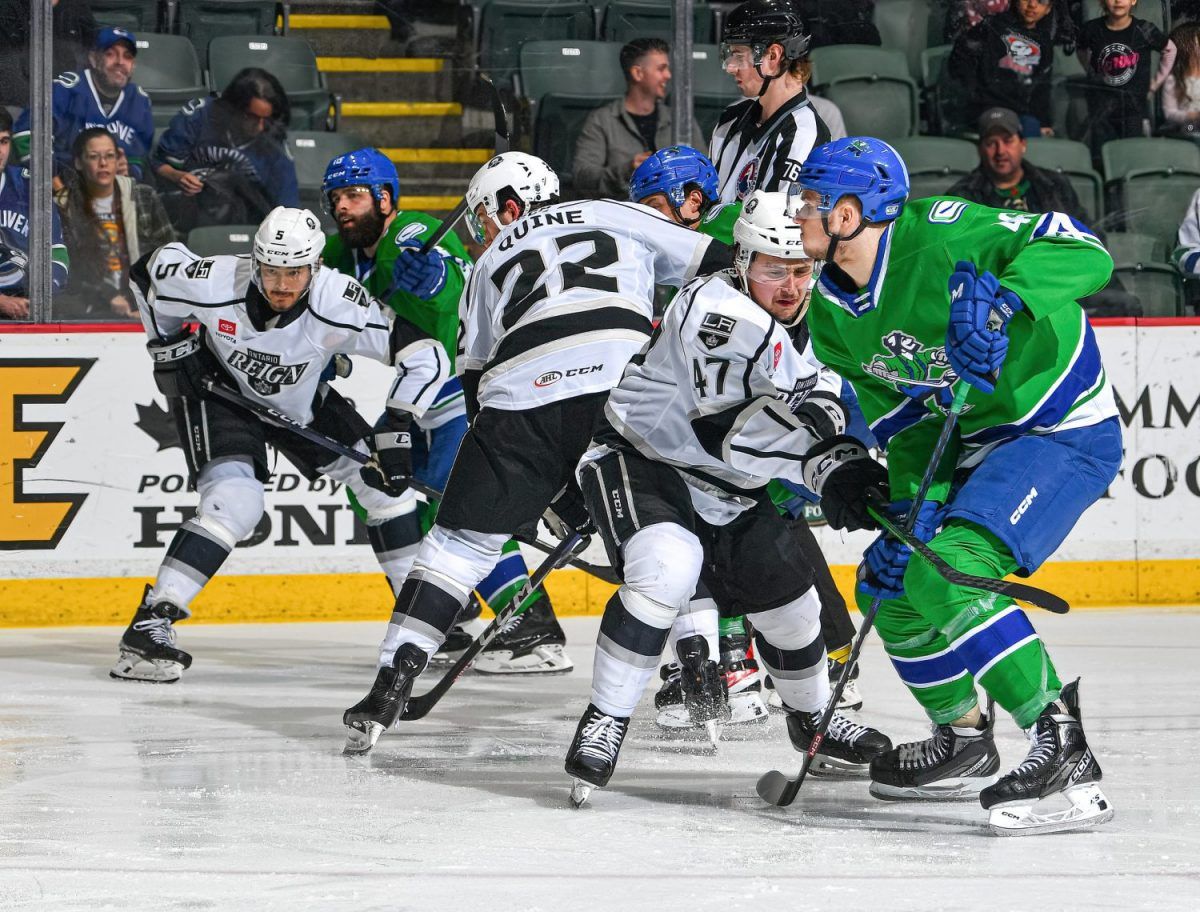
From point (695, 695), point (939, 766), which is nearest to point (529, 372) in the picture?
point (695, 695)

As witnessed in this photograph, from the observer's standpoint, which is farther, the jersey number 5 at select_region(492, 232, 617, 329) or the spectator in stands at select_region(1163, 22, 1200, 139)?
the spectator in stands at select_region(1163, 22, 1200, 139)

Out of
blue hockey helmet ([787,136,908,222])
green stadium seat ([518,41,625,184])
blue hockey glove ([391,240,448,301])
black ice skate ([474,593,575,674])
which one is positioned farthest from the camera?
green stadium seat ([518,41,625,184])

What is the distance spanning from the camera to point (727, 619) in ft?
13.5

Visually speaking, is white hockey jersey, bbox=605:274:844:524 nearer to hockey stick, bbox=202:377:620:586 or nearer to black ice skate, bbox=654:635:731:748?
black ice skate, bbox=654:635:731:748

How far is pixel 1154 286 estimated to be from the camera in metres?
6.04

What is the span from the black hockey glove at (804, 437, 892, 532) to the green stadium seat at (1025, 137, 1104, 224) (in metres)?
3.48

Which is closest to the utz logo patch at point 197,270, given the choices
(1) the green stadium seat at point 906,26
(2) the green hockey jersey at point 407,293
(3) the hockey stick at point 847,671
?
(2) the green hockey jersey at point 407,293

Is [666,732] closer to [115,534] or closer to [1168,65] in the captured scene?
[115,534]

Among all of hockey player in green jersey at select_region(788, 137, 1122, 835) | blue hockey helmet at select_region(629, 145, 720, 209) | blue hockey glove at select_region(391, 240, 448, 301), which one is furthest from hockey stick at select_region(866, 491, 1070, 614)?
blue hockey glove at select_region(391, 240, 448, 301)

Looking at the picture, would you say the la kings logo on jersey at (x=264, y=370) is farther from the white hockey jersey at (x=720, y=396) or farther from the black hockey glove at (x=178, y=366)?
the white hockey jersey at (x=720, y=396)

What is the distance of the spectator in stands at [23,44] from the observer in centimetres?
557

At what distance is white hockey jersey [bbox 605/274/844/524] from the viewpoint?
9.86 ft

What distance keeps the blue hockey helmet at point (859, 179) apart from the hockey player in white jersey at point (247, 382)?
173cm

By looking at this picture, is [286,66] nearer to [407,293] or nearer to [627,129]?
[627,129]
